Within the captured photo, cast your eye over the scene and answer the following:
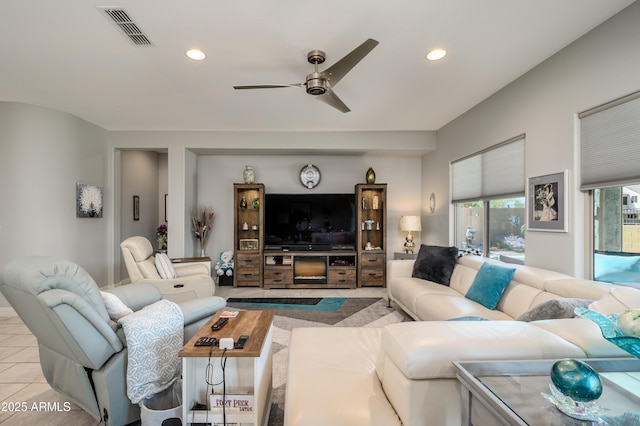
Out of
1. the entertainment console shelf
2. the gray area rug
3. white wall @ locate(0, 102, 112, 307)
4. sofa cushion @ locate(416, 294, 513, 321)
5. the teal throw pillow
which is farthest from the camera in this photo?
the entertainment console shelf

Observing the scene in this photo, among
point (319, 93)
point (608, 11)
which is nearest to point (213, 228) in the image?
point (319, 93)

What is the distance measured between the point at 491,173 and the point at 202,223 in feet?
15.0

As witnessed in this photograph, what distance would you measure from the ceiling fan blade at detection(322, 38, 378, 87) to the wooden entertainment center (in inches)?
104

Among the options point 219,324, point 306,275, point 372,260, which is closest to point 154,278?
point 219,324

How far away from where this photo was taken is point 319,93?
2355 mm

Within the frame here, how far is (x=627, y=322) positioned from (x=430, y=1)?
6.54ft

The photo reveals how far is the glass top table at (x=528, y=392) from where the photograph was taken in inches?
30.3

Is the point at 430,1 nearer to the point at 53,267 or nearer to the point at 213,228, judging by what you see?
the point at 53,267

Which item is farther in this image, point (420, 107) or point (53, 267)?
point (420, 107)

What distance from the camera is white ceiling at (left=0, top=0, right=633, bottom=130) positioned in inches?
73.0

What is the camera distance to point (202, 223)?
488 cm

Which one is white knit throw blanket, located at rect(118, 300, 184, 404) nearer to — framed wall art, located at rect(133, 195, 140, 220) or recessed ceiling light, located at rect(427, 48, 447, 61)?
recessed ceiling light, located at rect(427, 48, 447, 61)

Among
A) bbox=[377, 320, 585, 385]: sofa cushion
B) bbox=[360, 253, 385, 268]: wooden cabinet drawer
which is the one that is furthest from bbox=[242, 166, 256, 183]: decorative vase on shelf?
bbox=[377, 320, 585, 385]: sofa cushion

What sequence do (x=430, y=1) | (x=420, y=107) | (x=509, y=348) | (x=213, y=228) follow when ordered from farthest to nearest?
(x=213, y=228), (x=420, y=107), (x=430, y=1), (x=509, y=348)
